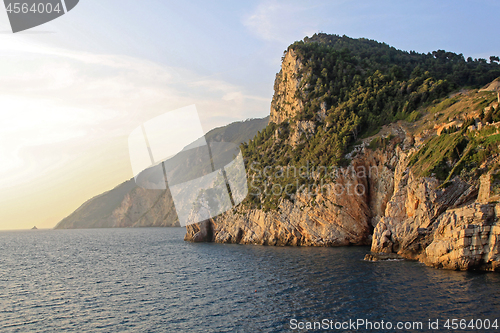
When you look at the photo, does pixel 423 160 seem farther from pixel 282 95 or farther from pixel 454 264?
pixel 282 95

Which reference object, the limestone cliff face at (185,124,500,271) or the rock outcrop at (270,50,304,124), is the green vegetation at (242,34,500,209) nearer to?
the rock outcrop at (270,50,304,124)

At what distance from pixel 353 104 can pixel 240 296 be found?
53.8 metres

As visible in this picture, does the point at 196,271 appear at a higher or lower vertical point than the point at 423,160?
lower

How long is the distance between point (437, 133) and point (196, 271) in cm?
4057

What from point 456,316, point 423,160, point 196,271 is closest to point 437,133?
point 423,160

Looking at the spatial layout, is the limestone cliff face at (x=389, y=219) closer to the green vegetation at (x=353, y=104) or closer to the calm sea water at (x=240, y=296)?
the green vegetation at (x=353, y=104)

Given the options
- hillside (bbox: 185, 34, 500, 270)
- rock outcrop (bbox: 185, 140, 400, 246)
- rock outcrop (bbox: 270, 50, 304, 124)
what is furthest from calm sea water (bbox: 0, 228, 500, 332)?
rock outcrop (bbox: 270, 50, 304, 124)

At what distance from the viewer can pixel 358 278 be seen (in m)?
30.4

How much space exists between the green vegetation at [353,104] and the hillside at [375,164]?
0.87 ft

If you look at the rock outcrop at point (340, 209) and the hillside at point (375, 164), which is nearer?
the hillside at point (375, 164)

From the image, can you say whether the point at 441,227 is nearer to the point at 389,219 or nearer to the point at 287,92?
the point at 389,219

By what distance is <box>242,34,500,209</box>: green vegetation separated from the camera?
58.8 meters

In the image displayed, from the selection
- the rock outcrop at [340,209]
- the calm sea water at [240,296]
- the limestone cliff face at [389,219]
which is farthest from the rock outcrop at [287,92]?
the calm sea water at [240,296]

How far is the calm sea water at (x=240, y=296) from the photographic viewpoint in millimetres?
21703
